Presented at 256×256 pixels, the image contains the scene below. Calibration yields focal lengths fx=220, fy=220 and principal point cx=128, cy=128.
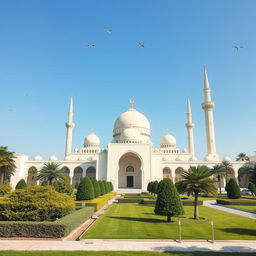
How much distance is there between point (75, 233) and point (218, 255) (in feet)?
18.3

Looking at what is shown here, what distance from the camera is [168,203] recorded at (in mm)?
11055

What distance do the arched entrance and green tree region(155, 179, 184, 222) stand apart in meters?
32.4

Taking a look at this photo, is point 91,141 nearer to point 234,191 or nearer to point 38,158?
point 38,158

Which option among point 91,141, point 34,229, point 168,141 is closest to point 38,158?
point 91,141

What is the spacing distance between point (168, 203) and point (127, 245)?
4366 millimetres

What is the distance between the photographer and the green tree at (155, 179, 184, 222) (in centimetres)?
1093

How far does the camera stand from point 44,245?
714cm

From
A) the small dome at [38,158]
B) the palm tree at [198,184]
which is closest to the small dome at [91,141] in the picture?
the small dome at [38,158]

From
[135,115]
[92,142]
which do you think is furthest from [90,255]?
[92,142]

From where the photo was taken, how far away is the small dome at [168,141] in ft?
180

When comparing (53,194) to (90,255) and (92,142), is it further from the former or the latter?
(92,142)

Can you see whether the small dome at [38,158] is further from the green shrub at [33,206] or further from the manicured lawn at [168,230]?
the manicured lawn at [168,230]

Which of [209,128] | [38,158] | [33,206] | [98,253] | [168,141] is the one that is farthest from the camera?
[168,141]

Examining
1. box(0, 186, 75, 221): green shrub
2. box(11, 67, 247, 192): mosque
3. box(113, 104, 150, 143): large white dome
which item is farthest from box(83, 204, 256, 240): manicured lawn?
box(113, 104, 150, 143): large white dome
